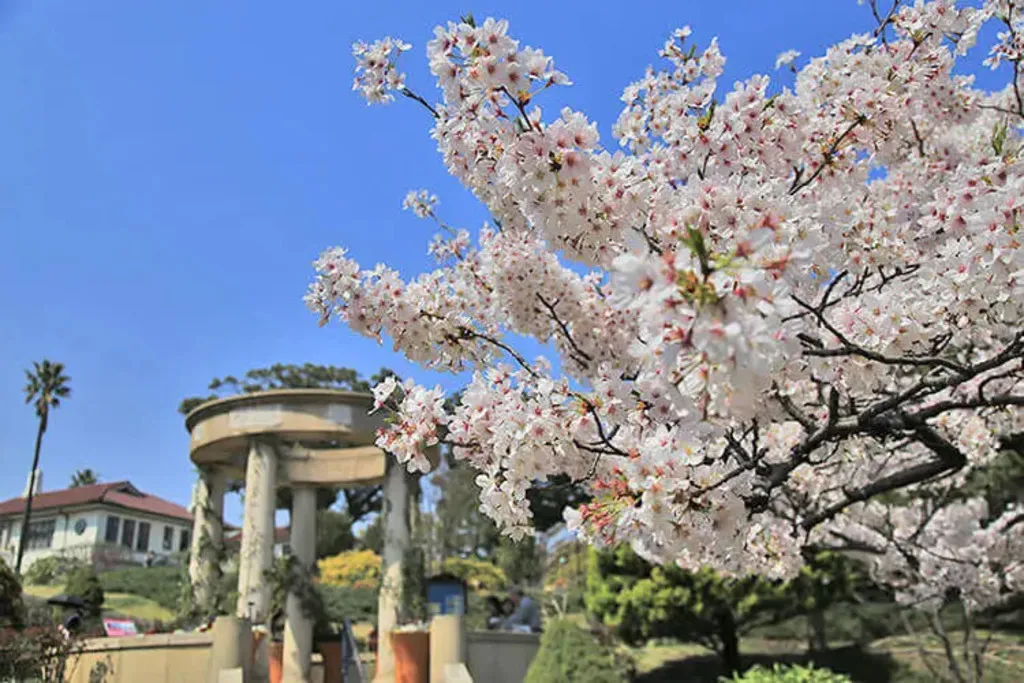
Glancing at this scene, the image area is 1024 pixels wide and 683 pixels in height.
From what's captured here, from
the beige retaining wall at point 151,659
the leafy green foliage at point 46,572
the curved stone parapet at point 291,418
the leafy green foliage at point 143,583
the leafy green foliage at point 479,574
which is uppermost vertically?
the leafy green foliage at point 46,572

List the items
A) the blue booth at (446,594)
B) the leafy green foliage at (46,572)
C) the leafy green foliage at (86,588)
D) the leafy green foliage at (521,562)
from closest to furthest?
the blue booth at (446,594) → the leafy green foliage at (86,588) → the leafy green foliage at (521,562) → the leafy green foliage at (46,572)

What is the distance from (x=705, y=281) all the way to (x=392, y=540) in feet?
35.7

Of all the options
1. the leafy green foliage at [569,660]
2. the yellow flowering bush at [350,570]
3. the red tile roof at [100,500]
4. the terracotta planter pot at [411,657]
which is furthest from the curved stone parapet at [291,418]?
the red tile roof at [100,500]

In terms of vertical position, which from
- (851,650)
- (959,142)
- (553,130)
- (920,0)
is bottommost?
(851,650)

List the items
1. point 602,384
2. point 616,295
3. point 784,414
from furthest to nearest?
point 784,414 → point 602,384 → point 616,295

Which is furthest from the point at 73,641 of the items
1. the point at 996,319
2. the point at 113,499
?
the point at 113,499

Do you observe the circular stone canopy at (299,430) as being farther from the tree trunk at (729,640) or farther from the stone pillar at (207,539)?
the tree trunk at (729,640)

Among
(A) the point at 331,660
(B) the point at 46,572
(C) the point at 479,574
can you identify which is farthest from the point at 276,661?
(B) the point at 46,572

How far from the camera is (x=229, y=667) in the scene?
30.9 feet

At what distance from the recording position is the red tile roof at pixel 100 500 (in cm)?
3769

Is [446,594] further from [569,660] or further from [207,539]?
[569,660]

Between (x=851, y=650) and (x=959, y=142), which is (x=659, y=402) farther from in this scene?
(x=851, y=650)

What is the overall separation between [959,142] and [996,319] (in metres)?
3.90

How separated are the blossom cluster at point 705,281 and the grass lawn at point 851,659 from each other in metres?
12.1
